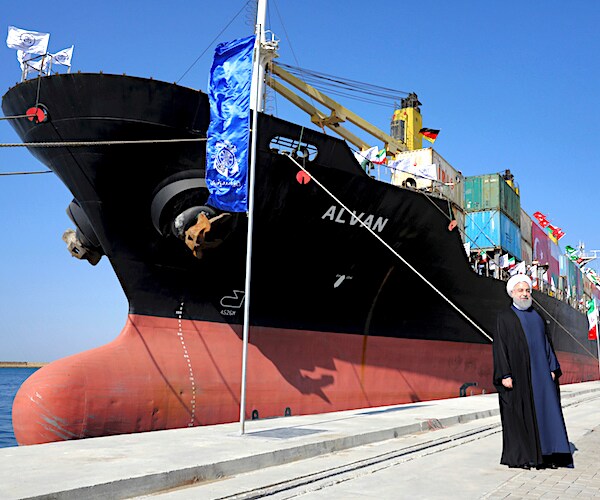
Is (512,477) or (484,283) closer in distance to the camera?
(512,477)

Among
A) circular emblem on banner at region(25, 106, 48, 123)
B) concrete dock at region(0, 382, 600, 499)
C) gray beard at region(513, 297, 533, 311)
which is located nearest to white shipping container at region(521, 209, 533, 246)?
concrete dock at region(0, 382, 600, 499)

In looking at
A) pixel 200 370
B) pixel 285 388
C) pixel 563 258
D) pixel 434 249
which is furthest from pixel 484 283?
pixel 563 258

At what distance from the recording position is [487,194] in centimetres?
2170

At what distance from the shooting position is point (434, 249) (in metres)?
14.7

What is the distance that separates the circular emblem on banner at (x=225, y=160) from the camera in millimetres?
8961

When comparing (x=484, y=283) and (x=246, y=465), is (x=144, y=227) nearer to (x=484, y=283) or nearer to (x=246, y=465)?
(x=246, y=465)

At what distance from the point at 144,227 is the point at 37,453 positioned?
4.87 metres

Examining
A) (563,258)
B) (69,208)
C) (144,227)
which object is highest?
(563,258)

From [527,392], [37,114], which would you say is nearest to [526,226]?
[527,392]

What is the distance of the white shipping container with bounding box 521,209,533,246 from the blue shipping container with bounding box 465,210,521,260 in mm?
3555

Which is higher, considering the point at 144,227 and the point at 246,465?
the point at 144,227

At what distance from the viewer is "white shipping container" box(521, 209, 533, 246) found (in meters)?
25.2

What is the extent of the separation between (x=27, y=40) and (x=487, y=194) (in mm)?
16676

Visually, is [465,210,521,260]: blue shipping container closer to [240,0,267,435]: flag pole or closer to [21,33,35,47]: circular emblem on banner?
[240,0,267,435]: flag pole
